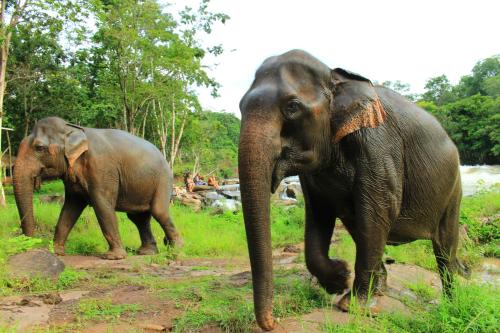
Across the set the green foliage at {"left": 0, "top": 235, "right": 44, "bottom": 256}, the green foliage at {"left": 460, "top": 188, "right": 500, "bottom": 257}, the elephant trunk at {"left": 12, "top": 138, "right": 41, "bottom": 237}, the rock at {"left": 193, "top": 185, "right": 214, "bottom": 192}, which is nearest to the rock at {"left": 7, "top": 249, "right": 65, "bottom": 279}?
the green foliage at {"left": 0, "top": 235, "right": 44, "bottom": 256}

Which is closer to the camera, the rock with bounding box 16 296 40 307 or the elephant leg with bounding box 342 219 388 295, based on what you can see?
the elephant leg with bounding box 342 219 388 295

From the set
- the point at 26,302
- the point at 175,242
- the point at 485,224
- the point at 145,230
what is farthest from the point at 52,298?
the point at 485,224

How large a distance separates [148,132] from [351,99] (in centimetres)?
2624

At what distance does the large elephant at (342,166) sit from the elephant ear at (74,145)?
4.29 metres

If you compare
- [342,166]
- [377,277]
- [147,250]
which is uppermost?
[342,166]

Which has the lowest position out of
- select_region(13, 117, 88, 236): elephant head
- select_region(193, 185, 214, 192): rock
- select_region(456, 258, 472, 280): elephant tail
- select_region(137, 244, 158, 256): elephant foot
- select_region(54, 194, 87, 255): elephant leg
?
select_region(193, 185, 214, 192): rock

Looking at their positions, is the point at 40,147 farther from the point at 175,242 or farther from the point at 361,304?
the point at 361,304

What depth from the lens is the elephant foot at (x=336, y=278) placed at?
3.88 metres

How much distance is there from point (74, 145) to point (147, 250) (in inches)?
91.6

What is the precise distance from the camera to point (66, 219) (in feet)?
24.6

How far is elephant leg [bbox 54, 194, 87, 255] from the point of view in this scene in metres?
7.40

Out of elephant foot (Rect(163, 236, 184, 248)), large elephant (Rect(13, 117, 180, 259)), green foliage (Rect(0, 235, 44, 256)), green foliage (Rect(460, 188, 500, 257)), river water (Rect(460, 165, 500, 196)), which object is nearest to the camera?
green foliage (Rect(0, 235, 44, 256))

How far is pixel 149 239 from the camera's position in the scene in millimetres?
8328

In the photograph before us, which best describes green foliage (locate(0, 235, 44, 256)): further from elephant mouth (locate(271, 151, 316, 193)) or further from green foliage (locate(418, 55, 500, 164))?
green foliage (locate(418, 55, 500, 164))
